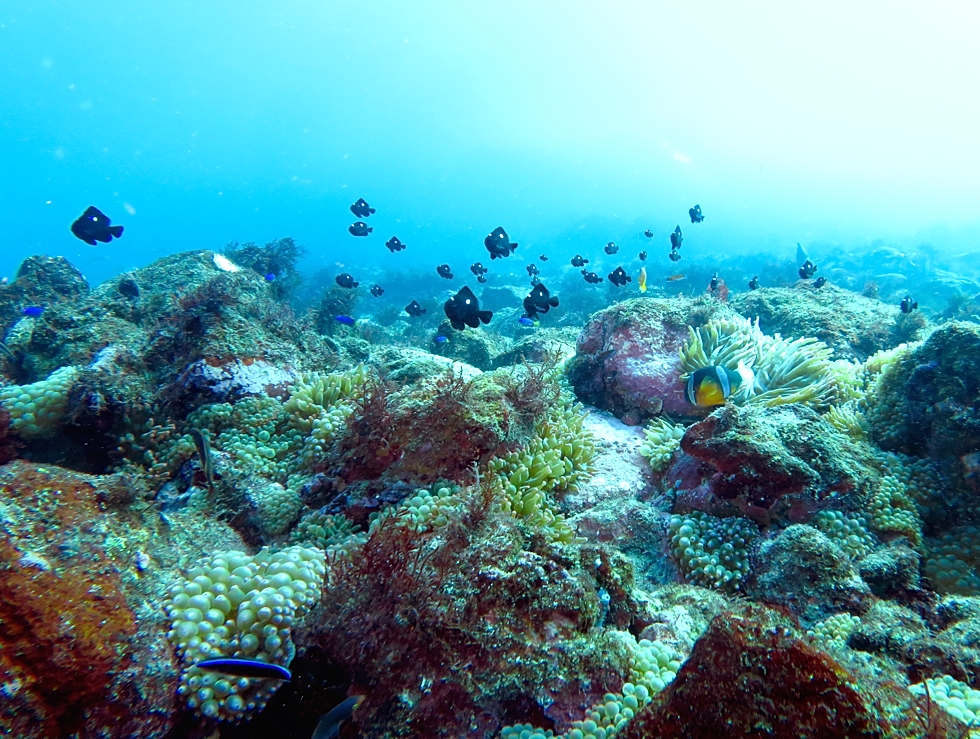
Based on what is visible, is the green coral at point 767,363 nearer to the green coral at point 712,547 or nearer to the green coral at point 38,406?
the green coral at point 712,547

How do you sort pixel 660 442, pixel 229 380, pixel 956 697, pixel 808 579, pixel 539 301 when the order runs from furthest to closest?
pixel 539 301, pixel 229 380, pixel 660 442, pixel 808 579, pixel 956 697

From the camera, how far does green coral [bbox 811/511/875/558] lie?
3.18 metres

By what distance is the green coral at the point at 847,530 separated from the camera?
3.18 m

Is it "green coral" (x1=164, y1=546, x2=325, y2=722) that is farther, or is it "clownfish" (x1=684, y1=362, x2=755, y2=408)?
"clownfish" (x1=684, y1=362, x2=755, y2=408)

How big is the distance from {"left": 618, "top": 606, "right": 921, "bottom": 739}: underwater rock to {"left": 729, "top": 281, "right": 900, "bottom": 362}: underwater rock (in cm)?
881

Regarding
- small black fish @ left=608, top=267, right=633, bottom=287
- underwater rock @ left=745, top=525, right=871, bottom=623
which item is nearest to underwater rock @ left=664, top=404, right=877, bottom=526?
underwater rock @ left=745, top=525, right=871, bottom=623

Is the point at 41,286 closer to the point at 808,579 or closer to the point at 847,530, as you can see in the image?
the point at 808,579

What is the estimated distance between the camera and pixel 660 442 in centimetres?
475

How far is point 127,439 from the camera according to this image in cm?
440

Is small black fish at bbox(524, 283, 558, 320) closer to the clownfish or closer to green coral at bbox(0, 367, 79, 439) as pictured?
the clownfish

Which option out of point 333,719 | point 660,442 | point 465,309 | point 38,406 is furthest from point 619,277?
point 38,406

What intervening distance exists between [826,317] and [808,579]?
9191 mm

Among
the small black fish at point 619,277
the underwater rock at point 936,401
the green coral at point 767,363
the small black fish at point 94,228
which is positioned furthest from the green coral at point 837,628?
the small black fish at point 94,228

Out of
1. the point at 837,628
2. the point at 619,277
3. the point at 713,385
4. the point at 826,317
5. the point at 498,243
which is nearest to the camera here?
the point at 837,628
